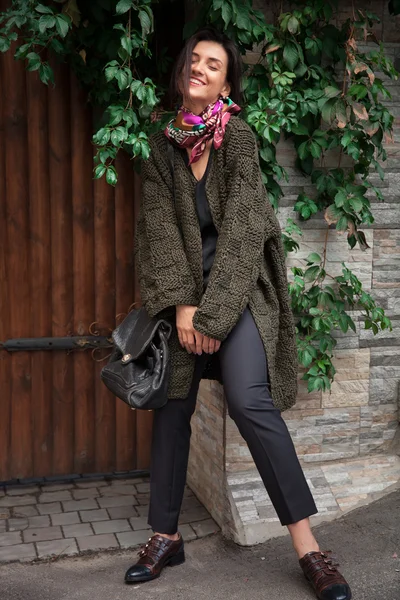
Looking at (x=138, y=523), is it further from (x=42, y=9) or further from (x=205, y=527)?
(x=42, y=9)

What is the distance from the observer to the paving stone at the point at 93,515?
149 inches

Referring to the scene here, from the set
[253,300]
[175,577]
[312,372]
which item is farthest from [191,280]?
[175,577]

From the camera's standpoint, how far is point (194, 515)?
12.7ft

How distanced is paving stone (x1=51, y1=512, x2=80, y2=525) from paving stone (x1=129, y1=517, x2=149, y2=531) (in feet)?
0.81

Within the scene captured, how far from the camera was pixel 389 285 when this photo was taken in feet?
12.5

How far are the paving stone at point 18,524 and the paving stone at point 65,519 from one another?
120 millimetres

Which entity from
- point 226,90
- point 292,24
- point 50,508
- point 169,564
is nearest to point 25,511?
point 50,508

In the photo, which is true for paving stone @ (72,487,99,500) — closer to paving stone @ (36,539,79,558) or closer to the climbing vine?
paving stone @ (36,539,79,558)

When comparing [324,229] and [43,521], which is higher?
[324,229]

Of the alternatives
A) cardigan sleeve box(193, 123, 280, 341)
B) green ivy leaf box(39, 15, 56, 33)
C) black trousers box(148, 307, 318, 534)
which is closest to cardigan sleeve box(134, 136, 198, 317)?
cardigan sleeve box(193, 123, 280, 341)

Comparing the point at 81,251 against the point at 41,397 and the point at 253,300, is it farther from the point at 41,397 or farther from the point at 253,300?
the point at 253,300

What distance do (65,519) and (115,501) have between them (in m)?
0.30

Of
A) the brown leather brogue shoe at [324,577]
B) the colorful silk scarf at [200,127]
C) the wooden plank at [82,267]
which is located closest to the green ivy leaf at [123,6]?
the colorful silk scarf at [200,127]

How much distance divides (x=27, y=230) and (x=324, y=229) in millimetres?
1400
